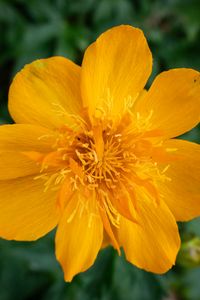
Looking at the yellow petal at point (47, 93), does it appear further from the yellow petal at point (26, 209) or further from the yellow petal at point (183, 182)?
the yellow petal at point (183, 182)

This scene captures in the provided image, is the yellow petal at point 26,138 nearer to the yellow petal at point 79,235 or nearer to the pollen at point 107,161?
the pollen at point 107,161

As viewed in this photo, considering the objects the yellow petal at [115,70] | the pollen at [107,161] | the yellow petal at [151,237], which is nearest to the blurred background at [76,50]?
the yellow petal at [151,237]

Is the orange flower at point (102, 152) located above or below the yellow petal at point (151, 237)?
above

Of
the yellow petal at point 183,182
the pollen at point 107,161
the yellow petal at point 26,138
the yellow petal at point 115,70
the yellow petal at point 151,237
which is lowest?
the yellow petal at point 151,237

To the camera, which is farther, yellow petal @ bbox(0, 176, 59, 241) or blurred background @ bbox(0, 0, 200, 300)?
blurred background @ bbox(0, 0, 200, 300)

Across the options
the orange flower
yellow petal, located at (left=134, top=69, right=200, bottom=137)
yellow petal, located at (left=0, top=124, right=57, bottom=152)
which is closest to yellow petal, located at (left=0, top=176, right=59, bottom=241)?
the orange flower

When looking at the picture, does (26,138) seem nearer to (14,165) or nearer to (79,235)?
(14,165)

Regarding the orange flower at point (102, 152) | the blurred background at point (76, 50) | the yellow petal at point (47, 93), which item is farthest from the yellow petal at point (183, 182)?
the blurred background at point (76, 50)

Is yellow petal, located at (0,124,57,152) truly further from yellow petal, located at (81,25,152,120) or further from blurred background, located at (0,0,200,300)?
blurred background, located at (0,0,200,300)

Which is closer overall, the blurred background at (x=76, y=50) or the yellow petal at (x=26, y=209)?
the yellow petal at (x=26, y=209)
